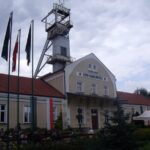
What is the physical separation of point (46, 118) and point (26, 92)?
3.51 meters

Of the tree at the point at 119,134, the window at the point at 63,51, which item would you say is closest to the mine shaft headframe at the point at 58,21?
the window at the point at 63,51

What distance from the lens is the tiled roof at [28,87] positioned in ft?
102

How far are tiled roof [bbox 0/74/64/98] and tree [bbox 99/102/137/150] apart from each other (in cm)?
1599

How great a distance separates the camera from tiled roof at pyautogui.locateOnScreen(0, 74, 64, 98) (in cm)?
3095

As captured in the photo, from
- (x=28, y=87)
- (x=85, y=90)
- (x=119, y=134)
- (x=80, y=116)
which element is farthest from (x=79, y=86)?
(x=119, y=134)

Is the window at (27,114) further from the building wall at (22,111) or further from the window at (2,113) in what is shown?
the window at (2,113)

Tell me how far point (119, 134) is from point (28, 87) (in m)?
19.4

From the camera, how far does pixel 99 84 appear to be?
39188 mm

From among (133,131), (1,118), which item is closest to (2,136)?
(133,131)

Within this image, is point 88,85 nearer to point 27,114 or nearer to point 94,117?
point 94,117

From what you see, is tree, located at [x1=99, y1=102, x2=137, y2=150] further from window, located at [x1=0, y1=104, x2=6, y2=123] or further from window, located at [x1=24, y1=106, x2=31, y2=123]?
window, located at [x1=24, y1=106, x2=31, y2=123]

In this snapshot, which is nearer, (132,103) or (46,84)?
(46,84)

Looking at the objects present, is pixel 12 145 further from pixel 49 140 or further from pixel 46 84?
pixel 46 84

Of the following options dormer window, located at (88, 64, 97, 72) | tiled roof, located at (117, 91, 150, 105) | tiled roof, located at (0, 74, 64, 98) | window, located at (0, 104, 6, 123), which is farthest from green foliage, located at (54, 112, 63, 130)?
tiled roof, located at (117, 91, 150, 105)
